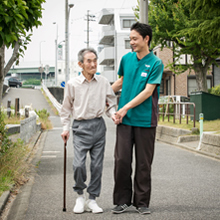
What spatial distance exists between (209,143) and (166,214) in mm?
6461

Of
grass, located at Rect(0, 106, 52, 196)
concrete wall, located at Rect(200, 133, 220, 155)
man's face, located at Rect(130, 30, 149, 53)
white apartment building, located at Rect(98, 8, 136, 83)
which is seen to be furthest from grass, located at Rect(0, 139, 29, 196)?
white apartment building, located at Rect(98, 8, 136, 83)

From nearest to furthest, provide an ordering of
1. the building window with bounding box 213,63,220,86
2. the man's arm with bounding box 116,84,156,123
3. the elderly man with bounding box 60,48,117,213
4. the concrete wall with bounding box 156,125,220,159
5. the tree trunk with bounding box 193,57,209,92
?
the man's arm with bounding box 116,84,156,123
the elderly man with bounding box 60,48,117,213
the concrete wall with bounding box 156,125,220,159
the tree trunk with bounding box 193,57,209,92
the building window with bounding box 213,63,220,86

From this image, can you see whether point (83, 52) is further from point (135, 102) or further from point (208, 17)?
point (208, 17)

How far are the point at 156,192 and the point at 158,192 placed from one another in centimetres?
3

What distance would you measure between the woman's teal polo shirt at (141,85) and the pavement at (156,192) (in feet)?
3.52

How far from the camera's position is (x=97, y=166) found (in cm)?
462

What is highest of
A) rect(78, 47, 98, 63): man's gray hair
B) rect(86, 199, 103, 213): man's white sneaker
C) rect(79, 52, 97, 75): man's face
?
rect(78, 47, 98, 63): man's gray hair

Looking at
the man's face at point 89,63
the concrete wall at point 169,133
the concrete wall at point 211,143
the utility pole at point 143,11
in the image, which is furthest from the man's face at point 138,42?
the concrete wall at point 169,133

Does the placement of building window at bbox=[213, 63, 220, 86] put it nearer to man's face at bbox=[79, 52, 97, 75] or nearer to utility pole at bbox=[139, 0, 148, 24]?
utility pole at bbox=[139, 0, 148, 24]

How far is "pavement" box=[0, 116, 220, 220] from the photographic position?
471cm

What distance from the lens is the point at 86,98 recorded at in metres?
4.59

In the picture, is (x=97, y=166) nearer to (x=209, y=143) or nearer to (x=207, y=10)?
(x=207, y=10)

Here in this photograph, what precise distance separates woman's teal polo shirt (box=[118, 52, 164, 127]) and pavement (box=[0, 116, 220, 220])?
3.52ft

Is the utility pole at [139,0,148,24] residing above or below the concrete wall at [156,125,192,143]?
above
